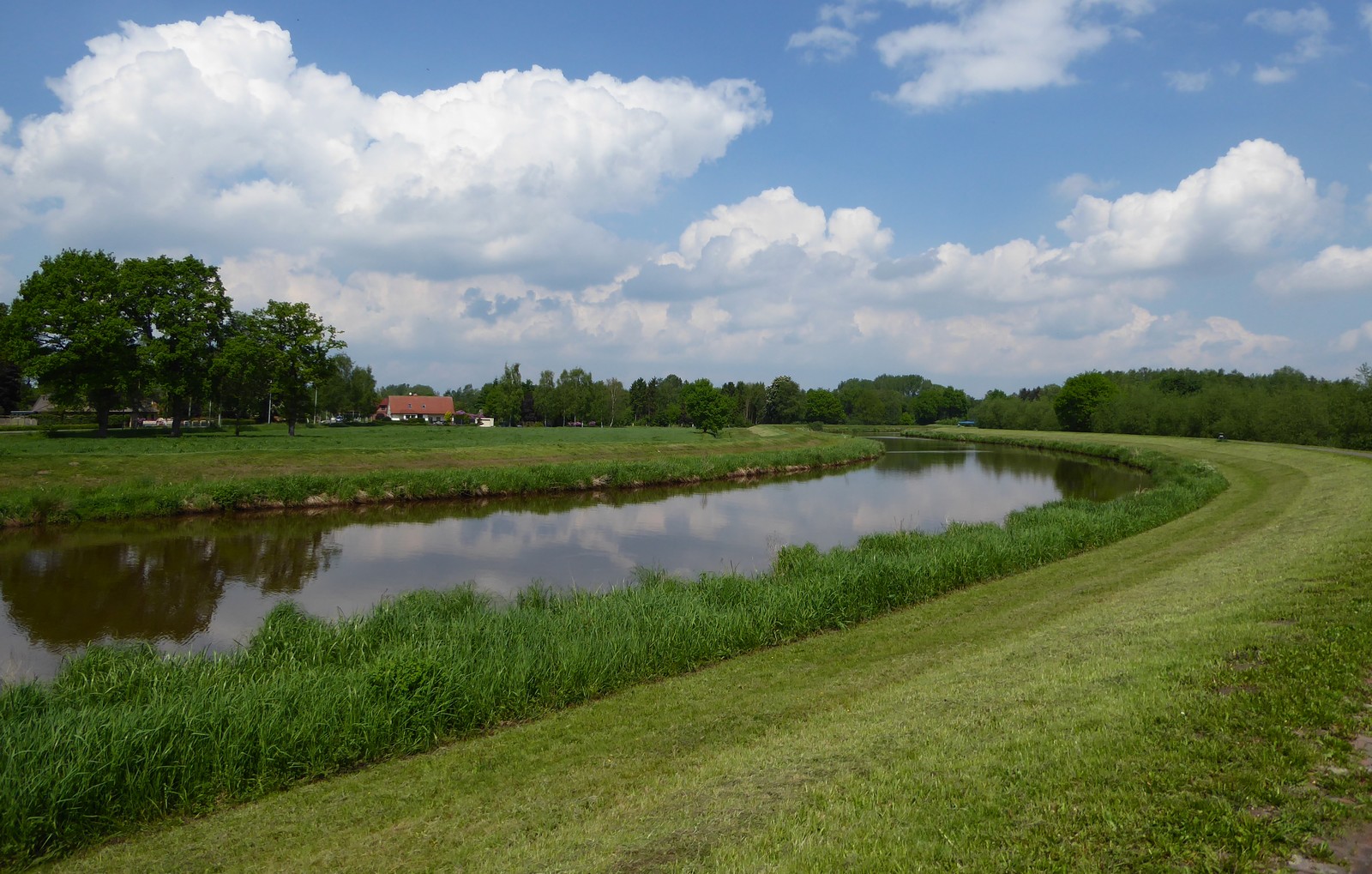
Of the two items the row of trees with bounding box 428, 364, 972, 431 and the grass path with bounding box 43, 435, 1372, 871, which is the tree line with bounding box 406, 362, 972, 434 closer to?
the row of trees with bounding box 428, 364, 972, 431

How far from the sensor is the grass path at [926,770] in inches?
154

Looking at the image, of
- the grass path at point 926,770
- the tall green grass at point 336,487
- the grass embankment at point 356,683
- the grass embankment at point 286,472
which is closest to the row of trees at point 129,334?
the grass embankment at point 286,472

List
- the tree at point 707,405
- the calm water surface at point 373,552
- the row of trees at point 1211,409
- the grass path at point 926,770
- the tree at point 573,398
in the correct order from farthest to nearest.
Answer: the tree at point 573,398, the tree at point 707,405, the row of trees at point 1211,409, the calm water surface at point 373,552, the grass path at point 926,770

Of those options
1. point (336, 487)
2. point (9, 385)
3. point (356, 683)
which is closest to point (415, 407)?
point (9, 385)

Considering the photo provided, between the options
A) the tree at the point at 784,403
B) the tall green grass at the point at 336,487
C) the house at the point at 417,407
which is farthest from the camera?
the tree at the point at 784,403

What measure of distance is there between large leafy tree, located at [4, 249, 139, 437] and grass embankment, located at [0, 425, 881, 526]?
3.23 metres

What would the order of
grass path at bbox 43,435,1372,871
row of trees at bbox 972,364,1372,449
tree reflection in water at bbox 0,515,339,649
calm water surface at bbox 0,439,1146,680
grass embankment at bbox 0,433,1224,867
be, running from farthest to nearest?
row of trees at bbox 972,364,1372,449 → calm water surface at bbox 0,439,1146,680 → tree reflection in water at bbox 0,515,339,649 → grass embankment at bbox 0,433,1224,867 → grass path at bbox 43,435,1372,871

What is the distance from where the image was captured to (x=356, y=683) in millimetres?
7176

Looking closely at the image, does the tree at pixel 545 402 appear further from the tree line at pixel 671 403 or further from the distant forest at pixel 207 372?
the distant forest at pixel 207 372

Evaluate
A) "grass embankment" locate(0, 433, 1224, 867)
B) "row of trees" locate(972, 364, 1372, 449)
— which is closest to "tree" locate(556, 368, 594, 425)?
"row of trees" locate(972, 364, 1372, 449)

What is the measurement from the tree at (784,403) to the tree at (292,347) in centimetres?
9047

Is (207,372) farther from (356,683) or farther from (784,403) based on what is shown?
(784,403)

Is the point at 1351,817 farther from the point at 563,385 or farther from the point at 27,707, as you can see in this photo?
the point at 563,385

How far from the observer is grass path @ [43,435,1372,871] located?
3.91 m
